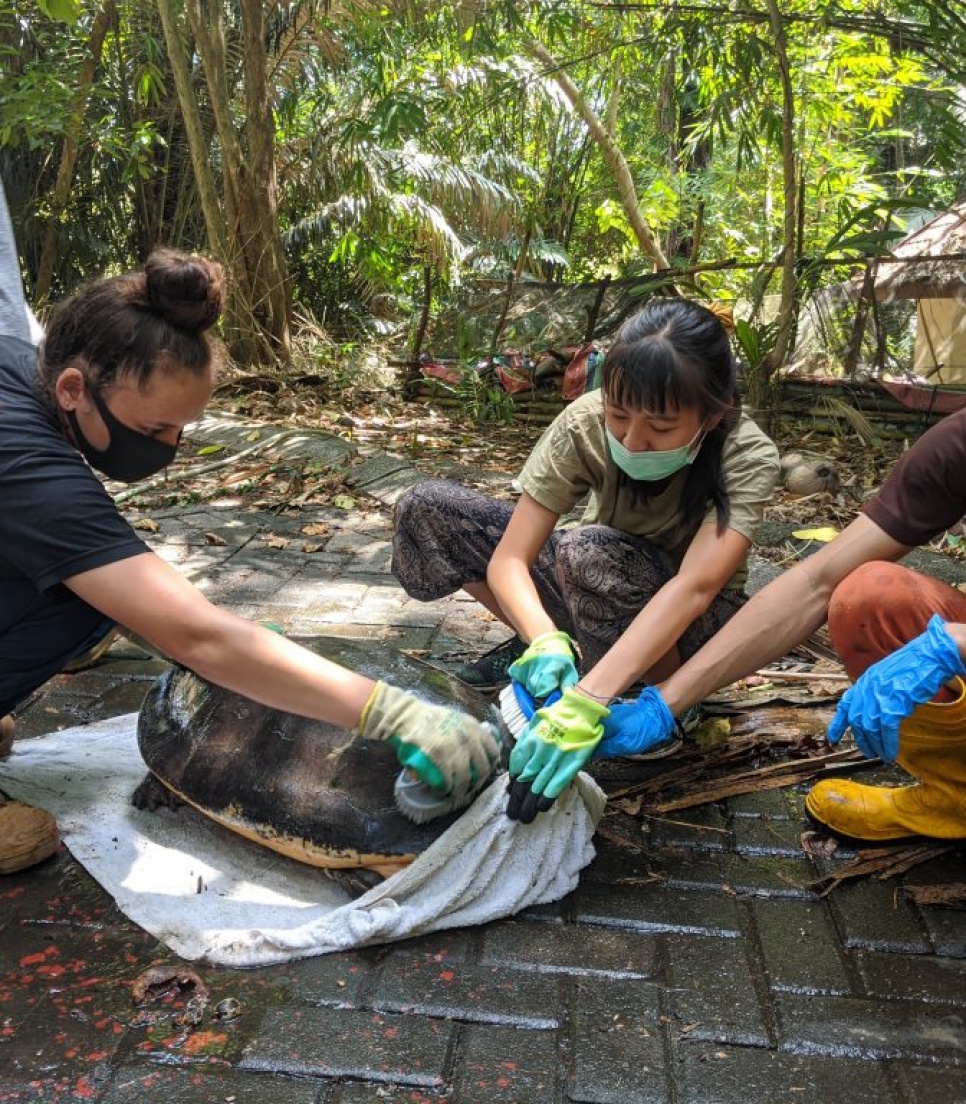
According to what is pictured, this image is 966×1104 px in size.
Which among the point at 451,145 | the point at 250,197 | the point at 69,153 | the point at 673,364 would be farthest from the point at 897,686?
the point at 69,153

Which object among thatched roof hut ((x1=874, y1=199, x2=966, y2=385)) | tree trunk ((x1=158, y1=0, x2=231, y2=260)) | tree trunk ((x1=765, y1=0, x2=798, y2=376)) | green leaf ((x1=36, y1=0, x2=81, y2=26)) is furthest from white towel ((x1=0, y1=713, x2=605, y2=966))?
tree trunk ((x1=158, y1=0, x2=231, y2=260))

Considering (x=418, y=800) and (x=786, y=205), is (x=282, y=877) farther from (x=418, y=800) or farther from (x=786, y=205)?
(x=786, y=205)

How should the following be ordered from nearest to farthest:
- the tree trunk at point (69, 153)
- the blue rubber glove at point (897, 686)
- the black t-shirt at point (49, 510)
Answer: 1. the black t-shirt at point (49, 510)
2. the blue rubber glove at point (897, 686)
3. the tree trunk at point (69, 153)

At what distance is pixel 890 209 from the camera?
531cm

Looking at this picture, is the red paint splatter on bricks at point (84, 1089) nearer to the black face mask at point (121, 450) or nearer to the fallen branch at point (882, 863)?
the black face mask at point (121, 450)

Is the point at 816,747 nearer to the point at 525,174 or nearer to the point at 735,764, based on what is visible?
the point at 735,764

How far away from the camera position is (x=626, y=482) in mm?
2502

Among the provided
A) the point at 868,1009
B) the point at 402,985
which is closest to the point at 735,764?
the point at 868,1009

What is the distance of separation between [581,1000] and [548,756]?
0.44 meters

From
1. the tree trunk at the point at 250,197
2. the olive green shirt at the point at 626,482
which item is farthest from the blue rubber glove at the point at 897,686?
the tree trunk at the point at 250,197

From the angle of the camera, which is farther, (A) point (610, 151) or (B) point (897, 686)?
(A) point (610, 151)

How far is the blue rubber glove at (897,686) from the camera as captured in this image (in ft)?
6.06

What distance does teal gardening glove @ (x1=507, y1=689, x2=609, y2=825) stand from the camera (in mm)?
1923

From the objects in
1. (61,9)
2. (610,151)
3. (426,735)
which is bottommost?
(610,151)
